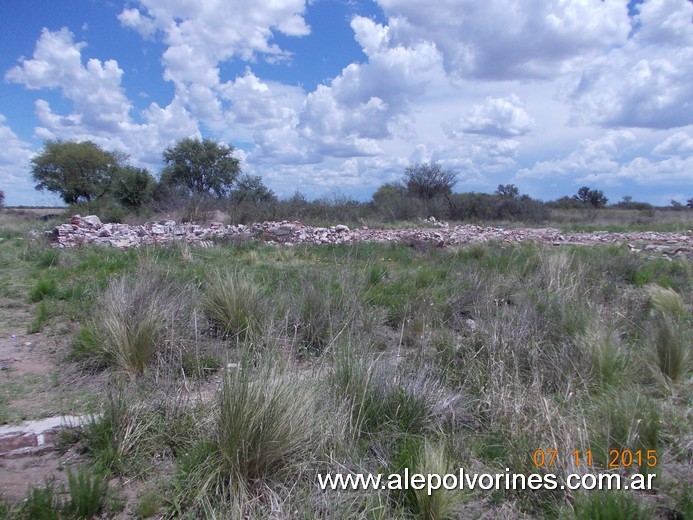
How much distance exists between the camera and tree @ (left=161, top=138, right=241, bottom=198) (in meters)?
34.9

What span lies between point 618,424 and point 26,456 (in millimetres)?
3945

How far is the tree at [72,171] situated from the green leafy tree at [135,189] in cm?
868

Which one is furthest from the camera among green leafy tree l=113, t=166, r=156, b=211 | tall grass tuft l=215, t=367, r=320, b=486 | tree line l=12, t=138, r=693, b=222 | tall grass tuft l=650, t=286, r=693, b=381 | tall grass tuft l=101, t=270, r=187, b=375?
green leafy tree l=113, t=166, r=156, b=211

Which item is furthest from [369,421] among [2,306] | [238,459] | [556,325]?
[2,306]

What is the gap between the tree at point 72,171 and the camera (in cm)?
3684

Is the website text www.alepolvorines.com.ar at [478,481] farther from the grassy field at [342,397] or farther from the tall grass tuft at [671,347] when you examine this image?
the tall grass tuft at [671,347]

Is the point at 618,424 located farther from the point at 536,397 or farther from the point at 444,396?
the point at 444,396

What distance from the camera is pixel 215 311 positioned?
6.09 meters

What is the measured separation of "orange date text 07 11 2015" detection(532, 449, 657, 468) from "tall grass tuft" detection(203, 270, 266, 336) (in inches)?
125

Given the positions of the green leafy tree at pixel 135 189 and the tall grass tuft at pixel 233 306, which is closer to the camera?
the tall grass tuft at pixel 233 306

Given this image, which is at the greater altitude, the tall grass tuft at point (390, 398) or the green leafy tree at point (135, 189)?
the green leafy tree at point (135, 189)

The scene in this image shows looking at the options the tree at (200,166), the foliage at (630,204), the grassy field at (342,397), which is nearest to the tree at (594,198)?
the foliage at (630,204)

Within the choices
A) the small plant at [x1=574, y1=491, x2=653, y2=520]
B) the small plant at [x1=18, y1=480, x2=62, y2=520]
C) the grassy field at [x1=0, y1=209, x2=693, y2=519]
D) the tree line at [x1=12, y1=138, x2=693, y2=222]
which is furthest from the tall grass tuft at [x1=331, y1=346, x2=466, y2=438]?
the tree line at [x1=12, y1=138, x2=693, y2=222]

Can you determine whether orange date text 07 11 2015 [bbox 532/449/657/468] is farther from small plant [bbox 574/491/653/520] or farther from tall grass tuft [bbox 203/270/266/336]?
tall grass tuft [bbox 203/270/266/336]
